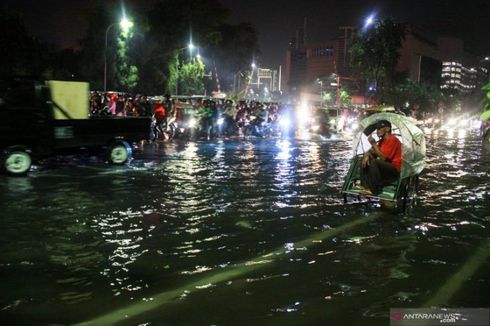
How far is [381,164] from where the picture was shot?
31.2 ft

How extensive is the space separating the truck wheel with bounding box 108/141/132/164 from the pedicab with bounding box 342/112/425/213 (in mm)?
6926

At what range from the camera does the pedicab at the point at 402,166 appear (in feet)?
30.6

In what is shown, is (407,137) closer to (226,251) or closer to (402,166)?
(402,166)

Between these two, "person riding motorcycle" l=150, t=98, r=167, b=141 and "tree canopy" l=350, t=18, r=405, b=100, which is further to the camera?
"tree canopy" l=350, t=18, r=405, b=100

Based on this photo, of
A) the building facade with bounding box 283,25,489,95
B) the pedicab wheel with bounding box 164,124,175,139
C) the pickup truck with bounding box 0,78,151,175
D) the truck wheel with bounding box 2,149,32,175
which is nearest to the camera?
the pickup truck with bounding box 0,78,151,175

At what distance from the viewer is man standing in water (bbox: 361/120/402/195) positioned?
952cm

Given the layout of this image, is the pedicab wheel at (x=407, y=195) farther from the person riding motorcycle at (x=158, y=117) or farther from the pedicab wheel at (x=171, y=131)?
the pedicab wheel at (x=171, y=131)

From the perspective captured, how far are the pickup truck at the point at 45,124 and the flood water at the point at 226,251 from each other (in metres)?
0.61

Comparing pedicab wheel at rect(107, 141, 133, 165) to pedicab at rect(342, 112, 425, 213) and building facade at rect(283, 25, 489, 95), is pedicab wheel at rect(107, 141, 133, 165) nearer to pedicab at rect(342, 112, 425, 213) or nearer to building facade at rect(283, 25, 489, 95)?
pedicab at rect(342, 112, 425, 213)

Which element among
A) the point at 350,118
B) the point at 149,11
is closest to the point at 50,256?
the point at 350,118

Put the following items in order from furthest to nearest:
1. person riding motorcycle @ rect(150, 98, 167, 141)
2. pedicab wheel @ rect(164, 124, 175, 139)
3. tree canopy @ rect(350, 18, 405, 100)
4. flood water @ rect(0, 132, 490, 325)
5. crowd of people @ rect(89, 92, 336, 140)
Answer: tree canopy @ rect(350, 18, 405, 100)
pedicab wheel @ rect(164, 124, 175, 139)
crowd of people @ rect(89, 92, 336, 140)
person riding motorcycle @ rect(150, 98, 167, 141)
flood water @ rect(0, 132, 490, 325)

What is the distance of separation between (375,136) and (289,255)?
15.4ft

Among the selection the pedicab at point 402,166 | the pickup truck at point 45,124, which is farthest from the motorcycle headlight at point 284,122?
the pedicab at point 402,166

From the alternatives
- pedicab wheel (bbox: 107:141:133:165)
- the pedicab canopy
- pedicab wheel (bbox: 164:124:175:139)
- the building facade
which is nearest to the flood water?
the pedicab canopy
